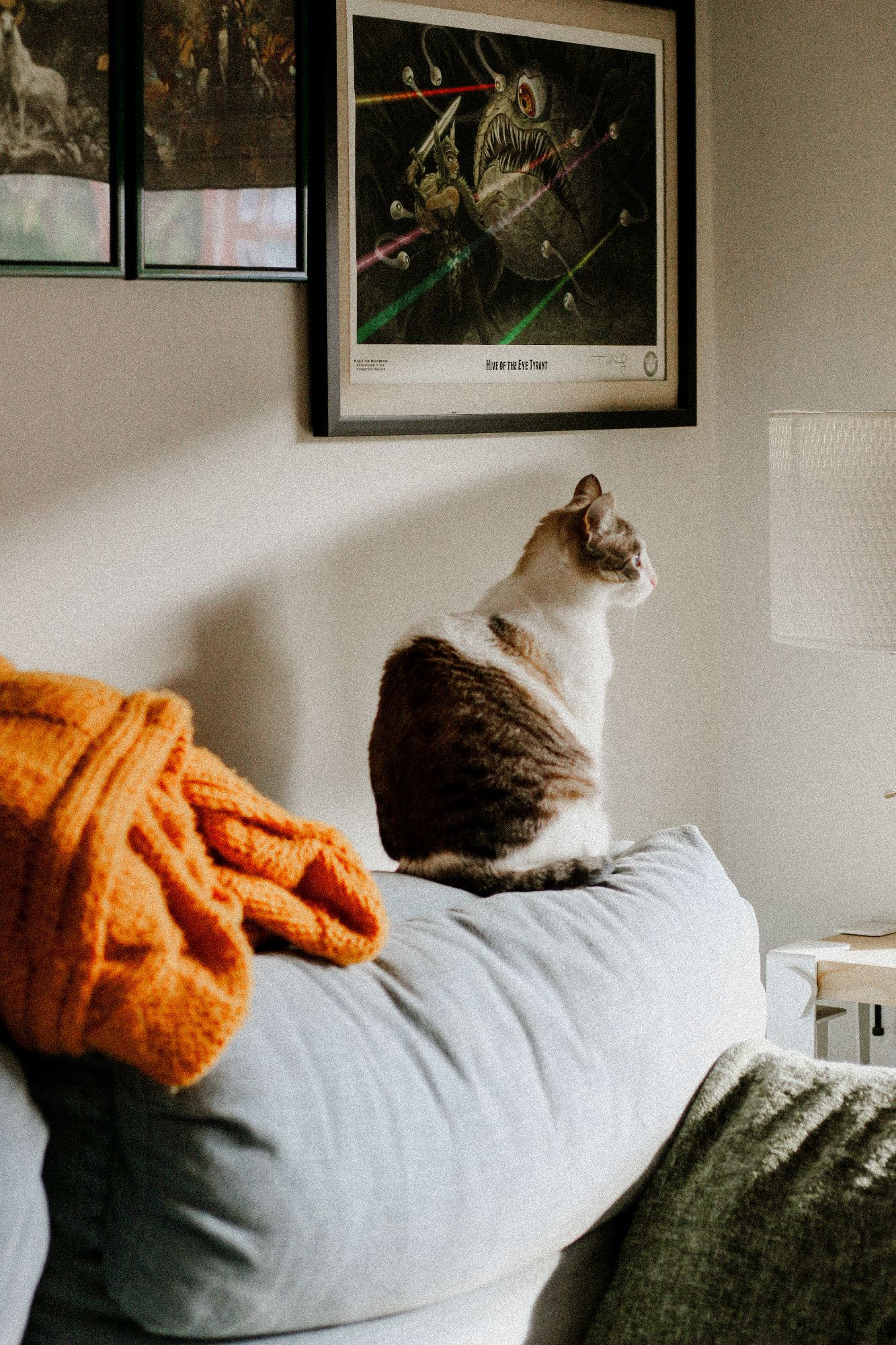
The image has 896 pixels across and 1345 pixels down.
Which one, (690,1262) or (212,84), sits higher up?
(212,84)

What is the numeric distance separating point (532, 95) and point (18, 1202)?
162 cm

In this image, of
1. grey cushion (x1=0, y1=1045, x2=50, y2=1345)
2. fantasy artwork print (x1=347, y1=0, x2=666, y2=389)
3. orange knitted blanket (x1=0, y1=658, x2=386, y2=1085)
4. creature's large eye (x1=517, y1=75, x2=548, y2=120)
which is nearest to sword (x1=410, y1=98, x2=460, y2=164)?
fantasy artwork print (x1=347, y1=0, x2=666, y2=389)

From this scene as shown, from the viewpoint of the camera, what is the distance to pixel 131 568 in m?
1.62

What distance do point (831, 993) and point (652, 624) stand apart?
0.65 metres

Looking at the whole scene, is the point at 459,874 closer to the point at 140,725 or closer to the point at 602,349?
the point at 140,725

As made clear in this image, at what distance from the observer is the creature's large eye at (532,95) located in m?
1.94

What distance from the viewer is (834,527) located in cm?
168

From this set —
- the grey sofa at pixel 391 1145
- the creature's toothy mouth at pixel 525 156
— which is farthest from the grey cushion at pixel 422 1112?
the creature's toothy mouth at pixel 525 156

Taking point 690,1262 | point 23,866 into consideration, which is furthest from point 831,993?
point 23,866

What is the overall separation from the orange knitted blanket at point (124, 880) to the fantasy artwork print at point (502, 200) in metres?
0.93

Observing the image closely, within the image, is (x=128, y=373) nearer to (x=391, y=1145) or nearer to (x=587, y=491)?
(x=587, y=491)

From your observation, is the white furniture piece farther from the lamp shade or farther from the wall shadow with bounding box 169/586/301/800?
the wall shadow with bounding box 169/586/301/800

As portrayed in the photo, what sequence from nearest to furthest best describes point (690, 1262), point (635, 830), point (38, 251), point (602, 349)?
point (690, 1262)
point (38, 251)
point (602, 349)
point (635, 830)

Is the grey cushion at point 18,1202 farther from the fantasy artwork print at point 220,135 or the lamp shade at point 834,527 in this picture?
the lamp shade at point 834,527
